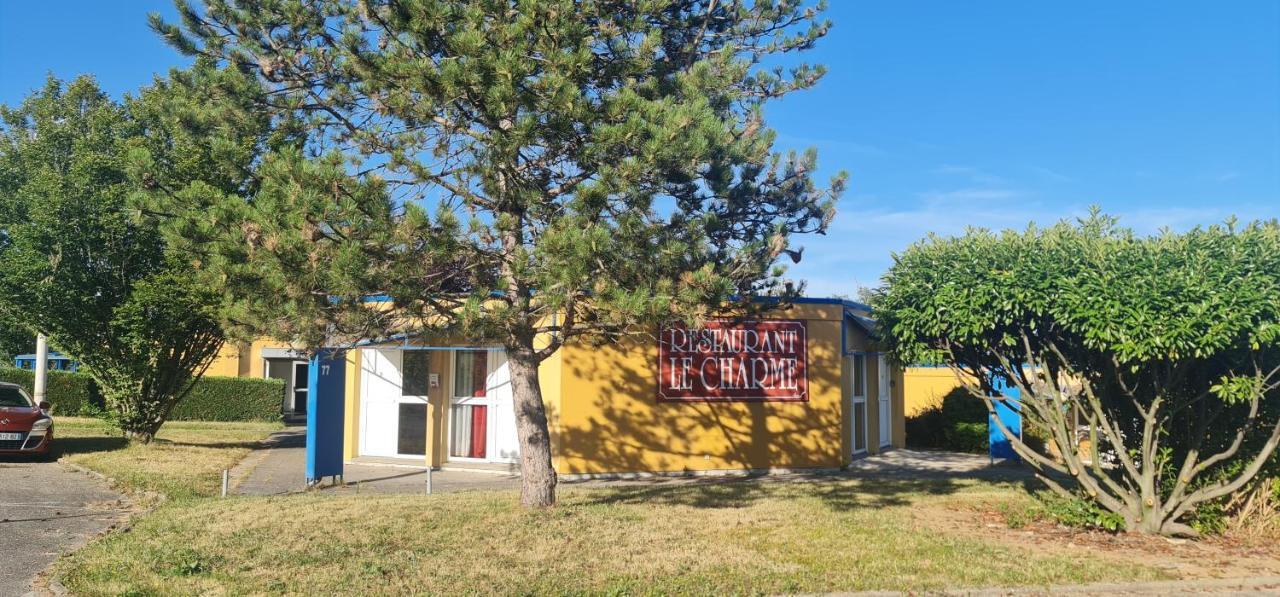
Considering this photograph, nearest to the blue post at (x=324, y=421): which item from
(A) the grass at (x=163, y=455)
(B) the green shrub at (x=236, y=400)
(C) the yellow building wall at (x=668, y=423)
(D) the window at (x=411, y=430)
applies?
(A) the grass at (x=163, y=455)

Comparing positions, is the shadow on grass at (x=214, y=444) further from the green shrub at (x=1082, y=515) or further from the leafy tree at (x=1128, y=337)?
the green shrub at (x=1082, y=515)

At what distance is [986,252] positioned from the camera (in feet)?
27.0

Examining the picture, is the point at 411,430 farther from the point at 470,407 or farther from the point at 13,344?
the point at 13,344

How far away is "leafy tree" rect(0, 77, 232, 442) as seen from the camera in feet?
46.6

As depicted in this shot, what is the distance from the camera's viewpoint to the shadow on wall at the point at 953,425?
16.6 metres

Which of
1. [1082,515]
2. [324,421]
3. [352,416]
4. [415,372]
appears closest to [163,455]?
[352,416]

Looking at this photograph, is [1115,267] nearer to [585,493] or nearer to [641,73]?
[641,73]

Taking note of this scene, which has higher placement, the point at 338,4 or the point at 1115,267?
the point at 338,4

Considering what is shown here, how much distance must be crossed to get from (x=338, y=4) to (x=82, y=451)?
390 inches

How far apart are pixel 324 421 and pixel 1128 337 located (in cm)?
898

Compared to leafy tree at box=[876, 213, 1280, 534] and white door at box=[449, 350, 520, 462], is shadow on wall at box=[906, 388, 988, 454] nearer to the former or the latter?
leafy tree at box=[876, 213, 1280, 534]

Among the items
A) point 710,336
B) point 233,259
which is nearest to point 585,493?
point 710,336

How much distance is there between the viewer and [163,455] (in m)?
13.8

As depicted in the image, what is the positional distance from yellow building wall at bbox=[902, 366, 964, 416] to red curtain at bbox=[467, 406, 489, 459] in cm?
925
